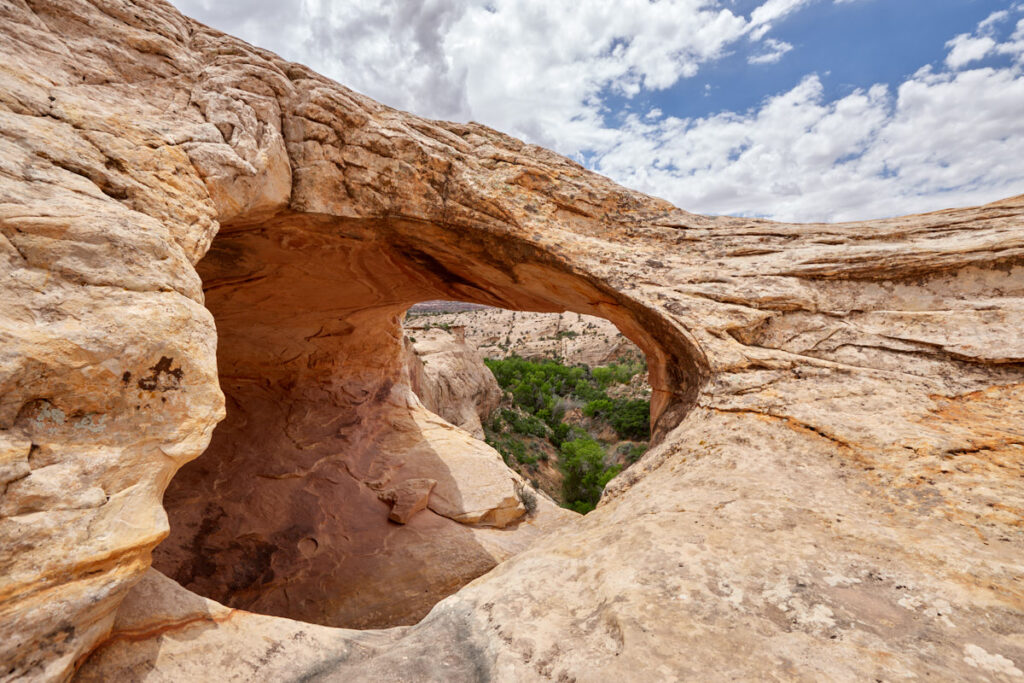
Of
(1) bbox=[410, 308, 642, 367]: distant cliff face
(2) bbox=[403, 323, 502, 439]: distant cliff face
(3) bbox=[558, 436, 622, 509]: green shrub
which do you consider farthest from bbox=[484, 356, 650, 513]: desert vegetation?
(1) bbox=[410, 308, 642, 367]: distant cliff face

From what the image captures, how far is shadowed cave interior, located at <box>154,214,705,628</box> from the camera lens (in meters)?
5.87

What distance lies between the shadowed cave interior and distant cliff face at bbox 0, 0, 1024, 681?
7cm

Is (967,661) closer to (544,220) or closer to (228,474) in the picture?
(544,220)

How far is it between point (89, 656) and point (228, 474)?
21.2 feet

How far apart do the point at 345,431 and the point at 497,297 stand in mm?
4565

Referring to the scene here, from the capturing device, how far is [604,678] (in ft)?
6.19

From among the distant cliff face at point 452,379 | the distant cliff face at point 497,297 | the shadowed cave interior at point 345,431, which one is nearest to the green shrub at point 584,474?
the distant cliff face at point 452,379

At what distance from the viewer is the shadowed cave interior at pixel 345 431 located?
587 centimetres

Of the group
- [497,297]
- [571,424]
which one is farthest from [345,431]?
[571,424]

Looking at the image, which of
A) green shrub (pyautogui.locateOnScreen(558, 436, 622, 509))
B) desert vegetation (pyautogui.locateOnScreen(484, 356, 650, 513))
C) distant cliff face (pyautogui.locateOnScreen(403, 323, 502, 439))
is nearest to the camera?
distant cliff face (pyautogui.locateOnScreen(403, 323, 502, 439))

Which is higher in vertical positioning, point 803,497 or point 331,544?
point 803,497

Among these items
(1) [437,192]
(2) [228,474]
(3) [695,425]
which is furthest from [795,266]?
(2) [228,474]

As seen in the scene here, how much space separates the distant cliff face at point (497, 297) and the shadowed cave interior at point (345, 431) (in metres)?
0.07

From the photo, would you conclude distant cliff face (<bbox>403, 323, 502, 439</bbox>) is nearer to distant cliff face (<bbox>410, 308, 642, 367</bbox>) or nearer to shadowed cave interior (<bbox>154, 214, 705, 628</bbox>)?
shadowed cave interior (<bbox>154, 214, 705, 628</bbox>)
